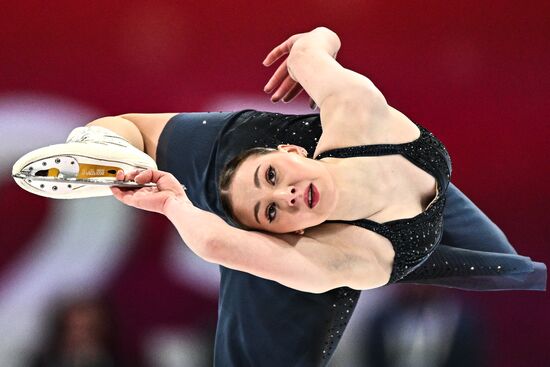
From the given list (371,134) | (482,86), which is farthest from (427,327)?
(371,134)

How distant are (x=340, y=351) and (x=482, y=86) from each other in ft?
3.38

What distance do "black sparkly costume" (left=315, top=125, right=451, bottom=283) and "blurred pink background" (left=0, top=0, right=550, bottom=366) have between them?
772 millimetres

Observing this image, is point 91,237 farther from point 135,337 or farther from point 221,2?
point 221,2

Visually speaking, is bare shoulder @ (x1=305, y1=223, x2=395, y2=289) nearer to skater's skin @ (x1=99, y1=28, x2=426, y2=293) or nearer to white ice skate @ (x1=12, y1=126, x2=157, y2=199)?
skater's skin @ (x1=99, y1=28, x2=426, y2=293)

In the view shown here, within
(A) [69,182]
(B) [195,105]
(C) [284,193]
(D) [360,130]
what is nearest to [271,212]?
(C) [284,193]

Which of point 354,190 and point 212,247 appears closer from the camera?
point 212,247

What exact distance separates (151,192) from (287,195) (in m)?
0.26

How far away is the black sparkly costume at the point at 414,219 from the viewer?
1.49 metres

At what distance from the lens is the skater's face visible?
4.39 ft

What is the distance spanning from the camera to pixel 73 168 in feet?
4.67

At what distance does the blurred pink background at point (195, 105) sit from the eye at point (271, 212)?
852 mm

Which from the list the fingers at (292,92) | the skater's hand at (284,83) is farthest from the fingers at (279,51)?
the fingers at (292,92)

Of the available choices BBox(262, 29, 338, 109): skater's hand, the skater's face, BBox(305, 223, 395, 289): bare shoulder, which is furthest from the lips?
BBox(262, 29, 338, 109): skater's hand

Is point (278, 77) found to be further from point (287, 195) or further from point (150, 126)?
point (287, 195)
